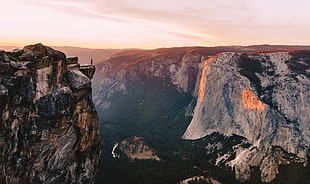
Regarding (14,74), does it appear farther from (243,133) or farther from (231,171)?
(243,133)

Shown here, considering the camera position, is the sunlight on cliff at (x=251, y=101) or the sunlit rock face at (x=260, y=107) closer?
the sunlit rock face at (x=260, y=107)

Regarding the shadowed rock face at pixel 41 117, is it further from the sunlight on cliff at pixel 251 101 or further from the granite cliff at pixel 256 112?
the sunlight on cliff at pixel 251 101

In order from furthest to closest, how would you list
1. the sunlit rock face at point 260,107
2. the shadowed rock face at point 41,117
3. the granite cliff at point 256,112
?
the sunlit rock face at point 260,107, the granite cliff at point 256,112, the shadowed rock face at point 41,117

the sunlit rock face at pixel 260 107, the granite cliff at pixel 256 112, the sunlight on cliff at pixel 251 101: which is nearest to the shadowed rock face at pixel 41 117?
the granite cliff at pixel 256 112

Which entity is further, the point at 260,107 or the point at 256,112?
the point at 256,112

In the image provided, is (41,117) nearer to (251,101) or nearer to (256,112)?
(256,112)

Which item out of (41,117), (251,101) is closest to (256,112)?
(251,101)

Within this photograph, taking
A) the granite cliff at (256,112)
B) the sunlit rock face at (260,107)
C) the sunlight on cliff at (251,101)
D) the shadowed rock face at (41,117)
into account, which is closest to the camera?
the shadowed rock face at (41,117)

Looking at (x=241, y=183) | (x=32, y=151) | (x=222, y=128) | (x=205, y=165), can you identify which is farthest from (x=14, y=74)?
(x=222, y=128)
